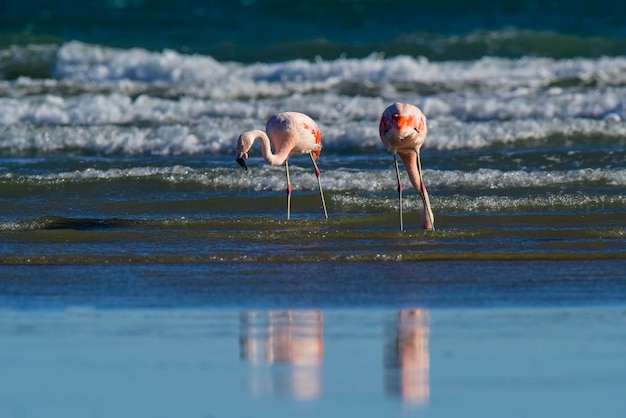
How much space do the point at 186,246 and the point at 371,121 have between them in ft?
26.8

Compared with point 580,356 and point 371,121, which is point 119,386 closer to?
point 580,356

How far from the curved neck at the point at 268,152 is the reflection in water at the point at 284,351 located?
4.53 meters

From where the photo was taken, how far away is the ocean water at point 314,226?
5.46 m

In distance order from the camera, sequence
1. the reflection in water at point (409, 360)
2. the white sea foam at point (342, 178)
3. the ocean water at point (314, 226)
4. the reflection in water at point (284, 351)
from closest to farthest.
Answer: the reflection in water at point (409, 360)
the reflection in water at point (284, 351)
the ocean water at point (314, 226)
the white sea foam at point (342, 178)

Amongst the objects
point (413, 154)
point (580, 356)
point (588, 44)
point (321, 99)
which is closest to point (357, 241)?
point (413, 154)

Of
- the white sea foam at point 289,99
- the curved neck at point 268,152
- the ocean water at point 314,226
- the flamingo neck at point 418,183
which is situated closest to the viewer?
the ocean water at point 314,226

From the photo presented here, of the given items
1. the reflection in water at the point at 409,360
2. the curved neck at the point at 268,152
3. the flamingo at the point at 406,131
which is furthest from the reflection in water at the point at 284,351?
the curved neck at the point at 268,152

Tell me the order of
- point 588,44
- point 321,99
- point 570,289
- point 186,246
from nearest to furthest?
point 570,289 < point 186,246 < point 321,99 < point 588,44

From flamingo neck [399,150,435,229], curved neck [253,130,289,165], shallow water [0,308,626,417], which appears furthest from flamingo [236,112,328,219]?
shallow water [0,308,626,417]

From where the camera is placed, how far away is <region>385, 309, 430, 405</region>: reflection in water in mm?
5113

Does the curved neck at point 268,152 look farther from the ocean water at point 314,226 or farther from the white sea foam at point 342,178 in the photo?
the white sea foam at point 342,178

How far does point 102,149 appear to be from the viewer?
52.5 feet

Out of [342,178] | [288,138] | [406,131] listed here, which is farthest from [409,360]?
[342,178]

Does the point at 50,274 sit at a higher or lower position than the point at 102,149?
lower
